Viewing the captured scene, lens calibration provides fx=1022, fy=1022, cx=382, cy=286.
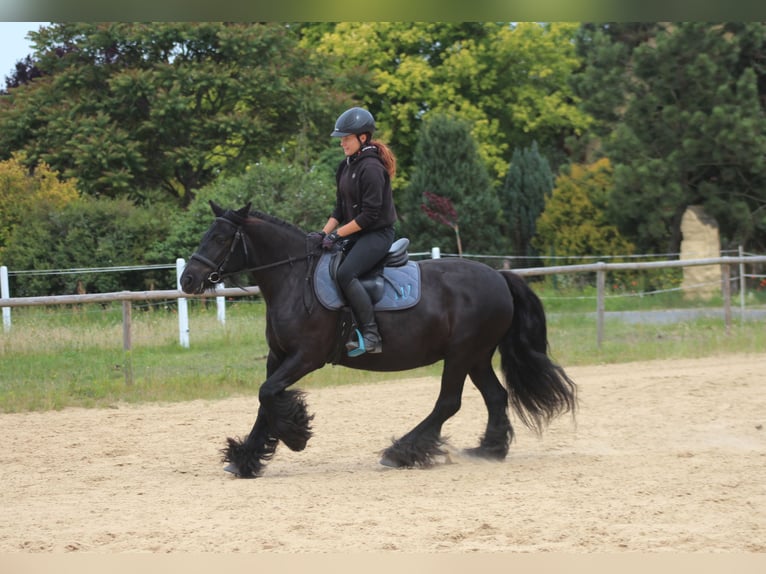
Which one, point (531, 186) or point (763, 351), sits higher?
point (531, 186)

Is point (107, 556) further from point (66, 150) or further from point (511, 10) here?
point (66, 150)

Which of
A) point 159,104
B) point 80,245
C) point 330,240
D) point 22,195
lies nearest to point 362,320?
point 330,240

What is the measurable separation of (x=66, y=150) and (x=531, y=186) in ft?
41.0

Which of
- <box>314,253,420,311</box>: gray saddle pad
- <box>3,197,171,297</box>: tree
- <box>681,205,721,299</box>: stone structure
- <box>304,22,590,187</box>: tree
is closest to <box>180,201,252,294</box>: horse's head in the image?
<box>314,253,420,311</box>: gray saddle pad

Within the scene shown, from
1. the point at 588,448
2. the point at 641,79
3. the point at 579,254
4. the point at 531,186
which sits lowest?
the point at 588,448

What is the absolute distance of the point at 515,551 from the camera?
501cm

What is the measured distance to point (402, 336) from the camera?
24.1ft

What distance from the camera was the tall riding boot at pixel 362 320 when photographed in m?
7.10

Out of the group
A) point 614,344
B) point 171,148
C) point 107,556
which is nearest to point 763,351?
point 614,344

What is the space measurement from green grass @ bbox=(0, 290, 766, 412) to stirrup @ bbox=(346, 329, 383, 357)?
173 inches

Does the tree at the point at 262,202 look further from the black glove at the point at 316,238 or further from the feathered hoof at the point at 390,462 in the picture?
the feathered hoof at the point at 390,462

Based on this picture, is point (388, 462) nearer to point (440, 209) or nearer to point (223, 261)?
point (223, 261)

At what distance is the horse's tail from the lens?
25.3ft

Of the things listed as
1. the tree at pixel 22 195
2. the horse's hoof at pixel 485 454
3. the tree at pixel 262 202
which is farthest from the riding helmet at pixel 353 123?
the tree at pixel 22 195
